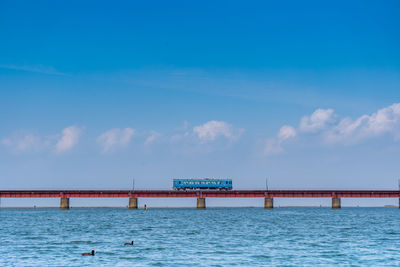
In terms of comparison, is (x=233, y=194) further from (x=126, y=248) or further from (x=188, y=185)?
(x=126, y=248)

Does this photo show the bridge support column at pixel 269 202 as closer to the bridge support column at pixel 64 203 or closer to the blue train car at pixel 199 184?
the blue train car at pixel 199 184

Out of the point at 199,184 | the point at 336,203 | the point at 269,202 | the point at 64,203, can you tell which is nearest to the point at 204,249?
the point at 199,184

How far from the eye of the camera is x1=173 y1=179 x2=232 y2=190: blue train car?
162625 millimetres

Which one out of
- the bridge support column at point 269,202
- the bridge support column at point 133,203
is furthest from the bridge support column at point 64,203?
the bridge support column at point 269,202

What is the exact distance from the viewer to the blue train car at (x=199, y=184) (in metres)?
163

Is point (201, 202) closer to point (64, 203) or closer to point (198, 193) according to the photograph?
point (198, 193)

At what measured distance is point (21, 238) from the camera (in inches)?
2076

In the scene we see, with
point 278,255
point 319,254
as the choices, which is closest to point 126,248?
point 278,255

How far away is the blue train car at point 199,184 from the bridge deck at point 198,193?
1898 mm

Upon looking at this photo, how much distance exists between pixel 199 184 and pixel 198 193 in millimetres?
2975

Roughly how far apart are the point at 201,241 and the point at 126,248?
29.5 ft

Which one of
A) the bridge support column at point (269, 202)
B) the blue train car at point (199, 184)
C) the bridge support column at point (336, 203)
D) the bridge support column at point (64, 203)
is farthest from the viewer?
the bridge support column at point (336, 203)

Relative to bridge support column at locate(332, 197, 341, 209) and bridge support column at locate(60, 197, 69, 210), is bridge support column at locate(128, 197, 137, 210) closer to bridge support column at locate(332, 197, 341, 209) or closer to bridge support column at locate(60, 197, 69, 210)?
bridge support column at locate(60, 197, 69, 210)

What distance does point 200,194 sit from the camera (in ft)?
530
